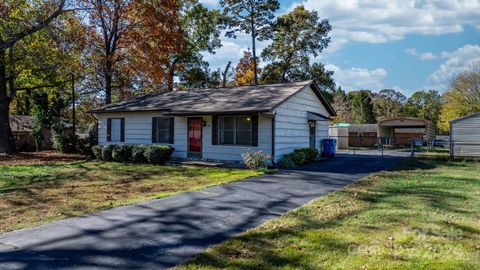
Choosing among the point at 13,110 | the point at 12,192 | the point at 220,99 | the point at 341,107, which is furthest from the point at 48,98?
the point at 341,107

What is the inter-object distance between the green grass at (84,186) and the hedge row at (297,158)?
6.59 ft

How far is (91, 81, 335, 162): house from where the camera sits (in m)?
15.8

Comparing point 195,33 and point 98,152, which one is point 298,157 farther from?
point 195,33

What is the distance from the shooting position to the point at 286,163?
15.4 meters

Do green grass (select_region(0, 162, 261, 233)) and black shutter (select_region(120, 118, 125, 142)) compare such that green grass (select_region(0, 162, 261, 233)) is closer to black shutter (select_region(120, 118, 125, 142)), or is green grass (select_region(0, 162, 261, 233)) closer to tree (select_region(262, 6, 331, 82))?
black shutter (select_region(120, 118, 125, 142))

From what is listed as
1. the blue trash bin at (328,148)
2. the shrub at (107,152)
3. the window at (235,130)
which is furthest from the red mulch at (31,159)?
the blue trash bin at (328,148)

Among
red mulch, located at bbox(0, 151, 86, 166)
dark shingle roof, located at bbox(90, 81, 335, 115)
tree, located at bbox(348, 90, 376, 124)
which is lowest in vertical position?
red mulch, located at bbox(0, 151, 86, 166)

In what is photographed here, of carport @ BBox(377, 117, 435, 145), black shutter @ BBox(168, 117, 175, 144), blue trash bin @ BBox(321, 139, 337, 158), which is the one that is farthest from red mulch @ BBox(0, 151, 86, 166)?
carport @ BBox(377, 117, 435, 145)

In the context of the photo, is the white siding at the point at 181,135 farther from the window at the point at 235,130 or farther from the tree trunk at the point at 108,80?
the tree trunk at the point at 108,80

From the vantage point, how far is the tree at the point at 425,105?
63.2 meters

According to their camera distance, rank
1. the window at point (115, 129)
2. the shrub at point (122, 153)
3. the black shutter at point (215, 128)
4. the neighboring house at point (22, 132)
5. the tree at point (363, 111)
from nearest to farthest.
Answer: the black shutter at point (215, 128) < the shrub at point (122, 153) < the window at point (115, 129) < the neighboring house at point (22, 132) < the tree at point (363, 111)

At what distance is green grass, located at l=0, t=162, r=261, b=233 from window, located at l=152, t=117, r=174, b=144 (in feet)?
8.36

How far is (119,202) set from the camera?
8.62 meters

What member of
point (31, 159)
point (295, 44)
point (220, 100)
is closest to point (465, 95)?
point (295, 44)
